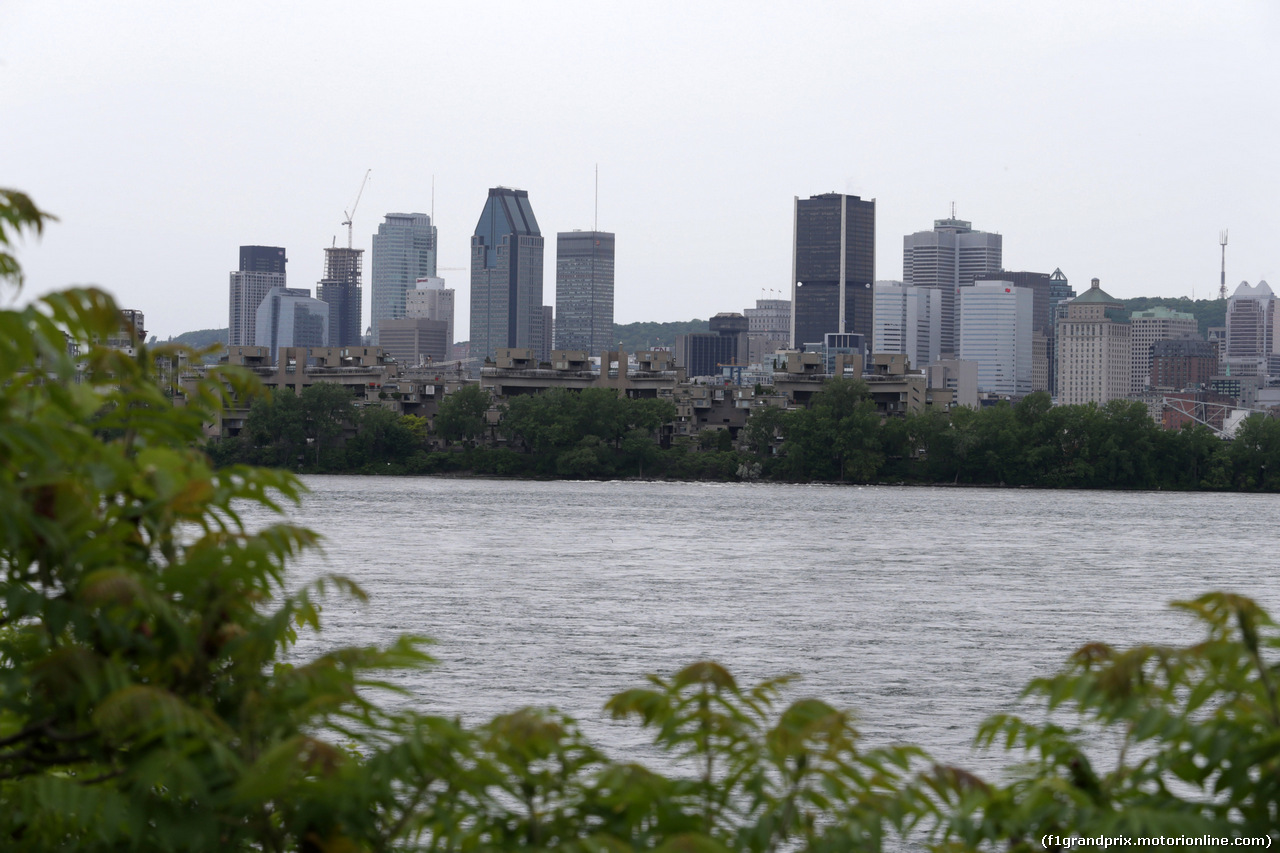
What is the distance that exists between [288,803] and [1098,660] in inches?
111

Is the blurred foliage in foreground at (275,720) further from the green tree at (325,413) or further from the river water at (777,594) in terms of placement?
the green tree at (325,413)

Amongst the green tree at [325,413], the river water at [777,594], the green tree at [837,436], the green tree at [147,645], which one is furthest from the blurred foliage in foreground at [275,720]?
the green tree at [325,413]

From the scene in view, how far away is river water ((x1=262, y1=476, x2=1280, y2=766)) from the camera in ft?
89.5

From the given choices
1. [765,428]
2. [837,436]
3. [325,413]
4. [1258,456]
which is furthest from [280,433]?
[1258,456]

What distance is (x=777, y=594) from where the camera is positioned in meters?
45.9

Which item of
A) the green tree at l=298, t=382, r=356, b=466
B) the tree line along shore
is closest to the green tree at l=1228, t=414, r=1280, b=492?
the tree line along shore

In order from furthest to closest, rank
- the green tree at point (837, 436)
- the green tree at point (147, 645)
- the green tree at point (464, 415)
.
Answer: the green tree at point (464, 415)
the green tree at point (837, 436)
the green tree at point (147, 645)

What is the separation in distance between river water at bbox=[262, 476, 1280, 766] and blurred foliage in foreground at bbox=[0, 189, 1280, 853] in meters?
5.21

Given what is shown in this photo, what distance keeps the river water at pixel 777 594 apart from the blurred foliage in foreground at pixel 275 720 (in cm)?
521

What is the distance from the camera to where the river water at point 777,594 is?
2727cm

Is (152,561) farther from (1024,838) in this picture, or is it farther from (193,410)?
(1024,838)

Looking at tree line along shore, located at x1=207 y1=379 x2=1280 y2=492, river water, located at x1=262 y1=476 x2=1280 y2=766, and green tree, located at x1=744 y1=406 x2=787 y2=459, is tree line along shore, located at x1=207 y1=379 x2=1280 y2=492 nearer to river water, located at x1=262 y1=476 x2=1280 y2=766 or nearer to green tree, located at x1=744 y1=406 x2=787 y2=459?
green tree, located at x1=744 y1=406 x2=787 y2=459

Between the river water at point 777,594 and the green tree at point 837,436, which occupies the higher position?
the green tree at point 837,436

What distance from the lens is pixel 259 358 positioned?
16462 cm
